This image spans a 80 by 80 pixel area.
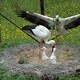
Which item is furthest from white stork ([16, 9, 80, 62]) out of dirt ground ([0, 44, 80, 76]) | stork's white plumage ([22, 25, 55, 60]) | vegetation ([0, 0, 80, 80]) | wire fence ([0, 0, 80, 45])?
wire fence ([0, 0, 80, 45])

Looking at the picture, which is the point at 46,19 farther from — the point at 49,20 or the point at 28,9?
the point at 28,9

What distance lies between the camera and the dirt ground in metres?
6.08

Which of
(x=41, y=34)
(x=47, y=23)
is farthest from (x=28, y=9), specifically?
(x=41, y=34)

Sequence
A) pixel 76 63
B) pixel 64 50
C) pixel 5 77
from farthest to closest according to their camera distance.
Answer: pixel 64 50, pixel 76 63, pixel 5 77

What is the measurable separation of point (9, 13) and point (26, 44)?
14.1ft

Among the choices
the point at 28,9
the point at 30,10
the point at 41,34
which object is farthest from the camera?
the point at 28,9

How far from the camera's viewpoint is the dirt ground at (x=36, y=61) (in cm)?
608

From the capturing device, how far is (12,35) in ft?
33.5

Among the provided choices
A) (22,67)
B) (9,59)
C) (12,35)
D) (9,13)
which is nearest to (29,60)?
(9,59)

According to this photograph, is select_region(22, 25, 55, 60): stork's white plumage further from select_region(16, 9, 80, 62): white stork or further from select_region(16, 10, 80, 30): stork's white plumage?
select_region(16, 10, 80, 30): stork's white plumage

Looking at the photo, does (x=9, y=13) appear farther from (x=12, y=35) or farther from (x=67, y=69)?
(x=67, y=69)

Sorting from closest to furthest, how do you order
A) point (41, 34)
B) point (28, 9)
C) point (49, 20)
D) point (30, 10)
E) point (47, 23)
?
point (41, 34), point (49, 20), point (47, 23), point (30, 10), point (28, 9)

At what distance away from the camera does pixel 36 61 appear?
23.4 ft

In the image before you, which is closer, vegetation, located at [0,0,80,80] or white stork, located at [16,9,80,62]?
white stork, located at [16,9,80,62]
